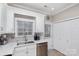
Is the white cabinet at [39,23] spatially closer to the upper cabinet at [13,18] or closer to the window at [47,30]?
the upper cabinet at [13,18]

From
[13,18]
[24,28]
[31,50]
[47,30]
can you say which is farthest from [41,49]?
[47,30]

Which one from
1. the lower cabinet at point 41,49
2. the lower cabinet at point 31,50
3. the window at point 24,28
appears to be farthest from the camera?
the window at point 24,28

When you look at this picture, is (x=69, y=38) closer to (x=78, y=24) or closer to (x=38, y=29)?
(x=78, y=24)

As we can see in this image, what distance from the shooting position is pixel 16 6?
2326 mm

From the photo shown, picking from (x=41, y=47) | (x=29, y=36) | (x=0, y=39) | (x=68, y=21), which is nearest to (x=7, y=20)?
(x=0, y=39)

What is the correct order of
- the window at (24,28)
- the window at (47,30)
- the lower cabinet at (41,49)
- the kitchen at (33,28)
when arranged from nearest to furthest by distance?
1. the kitchen at (33,28)
2. the lower cabinet at (41,49)
3. the window at (24,28)
4. the window at (47,30)

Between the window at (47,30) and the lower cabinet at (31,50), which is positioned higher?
the window at (47,30)

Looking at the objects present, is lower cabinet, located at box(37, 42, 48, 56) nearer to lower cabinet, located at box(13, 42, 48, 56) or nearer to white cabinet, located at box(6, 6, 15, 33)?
lower cabinet, located at box(13, 42, 48, 56)

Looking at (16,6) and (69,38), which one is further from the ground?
(16,6)

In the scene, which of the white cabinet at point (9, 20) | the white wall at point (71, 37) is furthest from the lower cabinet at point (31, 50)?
the white wall at point (71, 37)

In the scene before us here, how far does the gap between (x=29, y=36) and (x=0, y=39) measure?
43.1 inches

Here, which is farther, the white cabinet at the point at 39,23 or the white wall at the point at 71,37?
the white cabinet at the point at 39,23

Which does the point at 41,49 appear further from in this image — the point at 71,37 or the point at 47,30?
the point at 47,30

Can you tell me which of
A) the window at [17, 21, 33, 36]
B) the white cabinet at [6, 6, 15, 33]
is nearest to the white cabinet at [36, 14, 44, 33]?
the window at [17, 21, 33, 36]
